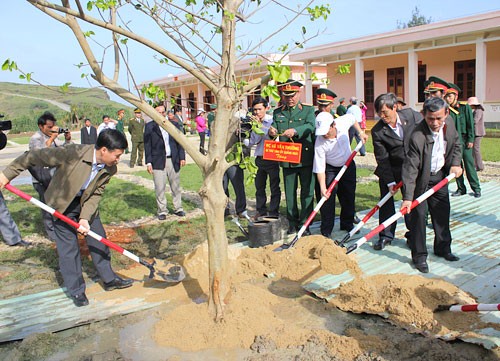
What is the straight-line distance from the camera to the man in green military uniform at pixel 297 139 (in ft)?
19.4

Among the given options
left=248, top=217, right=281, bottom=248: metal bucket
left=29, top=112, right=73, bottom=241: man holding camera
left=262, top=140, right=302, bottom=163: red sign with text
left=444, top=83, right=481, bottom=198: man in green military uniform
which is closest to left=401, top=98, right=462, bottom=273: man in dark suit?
left=262, top=140, right=302, bottom=163: red sign with text

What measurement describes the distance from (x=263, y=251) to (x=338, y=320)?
67.3 inches

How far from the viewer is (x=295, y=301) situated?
4.09 metres

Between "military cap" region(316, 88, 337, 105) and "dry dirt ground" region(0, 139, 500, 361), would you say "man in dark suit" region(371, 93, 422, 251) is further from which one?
"dry dirt ground" region(0, 139, 500, 361)

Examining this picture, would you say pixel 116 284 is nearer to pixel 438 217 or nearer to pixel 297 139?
pixel 297 139

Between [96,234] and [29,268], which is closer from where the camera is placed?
[96,234]

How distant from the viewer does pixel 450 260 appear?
4766 millimetres

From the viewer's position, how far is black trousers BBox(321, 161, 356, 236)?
19.0 feet

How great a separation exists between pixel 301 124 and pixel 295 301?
2.58 meters

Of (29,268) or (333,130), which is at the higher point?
(333,130)

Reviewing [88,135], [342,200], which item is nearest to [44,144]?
[342,200]

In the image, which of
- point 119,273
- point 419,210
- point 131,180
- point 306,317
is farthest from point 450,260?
point 131,180

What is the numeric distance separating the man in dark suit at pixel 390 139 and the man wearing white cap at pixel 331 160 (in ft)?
1.72

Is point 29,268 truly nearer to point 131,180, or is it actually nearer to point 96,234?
point 96,234
